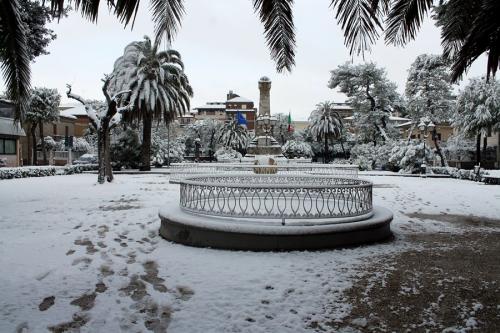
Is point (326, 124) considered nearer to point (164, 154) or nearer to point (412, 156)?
point (164, 154)

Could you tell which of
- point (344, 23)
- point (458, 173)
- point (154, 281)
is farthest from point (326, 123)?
point (344, 23)

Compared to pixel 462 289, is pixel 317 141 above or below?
above

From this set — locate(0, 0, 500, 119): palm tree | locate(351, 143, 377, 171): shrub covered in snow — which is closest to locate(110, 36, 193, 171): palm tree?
locate(351, 143, 377, 171): shrub covered in snow

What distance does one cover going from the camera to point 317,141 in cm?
6275

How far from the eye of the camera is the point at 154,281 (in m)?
5.42

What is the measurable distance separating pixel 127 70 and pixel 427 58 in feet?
91.3

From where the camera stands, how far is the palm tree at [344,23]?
119 inches

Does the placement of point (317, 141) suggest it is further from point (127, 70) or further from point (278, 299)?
point (278, 299)

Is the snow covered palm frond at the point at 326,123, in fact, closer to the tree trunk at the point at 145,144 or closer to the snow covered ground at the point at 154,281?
the tree trunk at the point at 145,144

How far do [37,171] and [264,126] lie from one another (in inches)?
712

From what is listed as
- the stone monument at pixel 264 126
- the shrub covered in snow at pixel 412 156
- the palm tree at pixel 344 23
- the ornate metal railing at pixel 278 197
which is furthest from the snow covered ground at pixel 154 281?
the stone monument at pixel 264 126

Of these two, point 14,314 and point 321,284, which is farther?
point 321,284

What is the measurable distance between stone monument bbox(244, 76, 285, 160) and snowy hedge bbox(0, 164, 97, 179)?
13.9 metres

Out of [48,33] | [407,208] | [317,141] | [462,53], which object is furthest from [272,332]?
[317,141]
